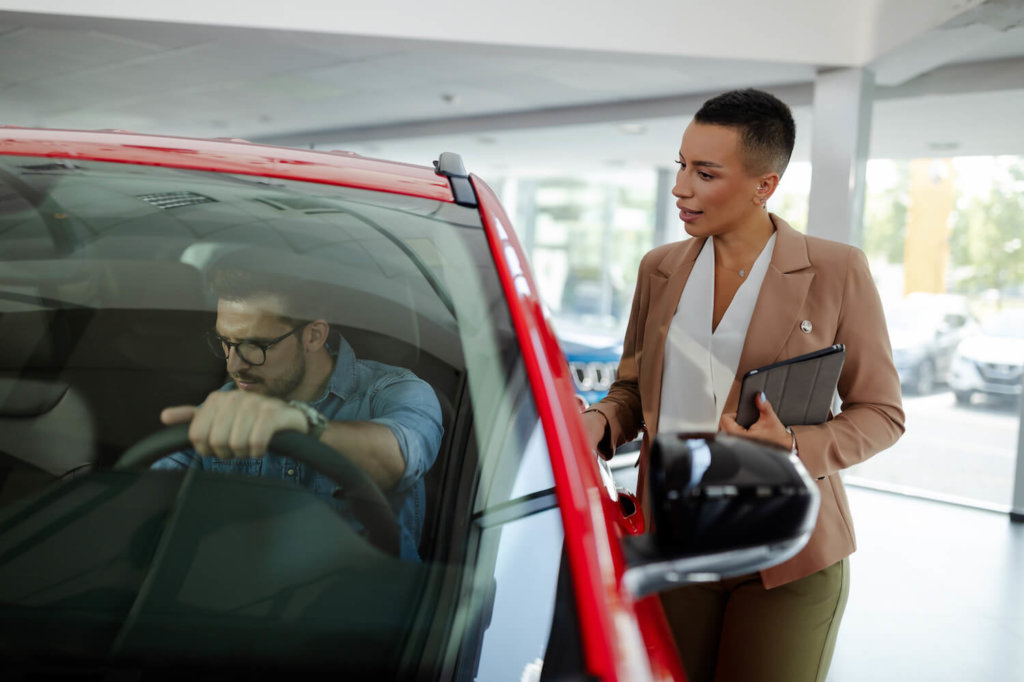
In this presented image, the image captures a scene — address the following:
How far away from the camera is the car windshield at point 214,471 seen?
34.2 inches

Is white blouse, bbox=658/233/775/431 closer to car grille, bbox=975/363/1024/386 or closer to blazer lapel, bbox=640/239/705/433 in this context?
blazer lapel, bbox=640/239/705/433

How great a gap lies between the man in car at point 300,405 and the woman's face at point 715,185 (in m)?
0.69

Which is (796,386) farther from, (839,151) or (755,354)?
(839,151)

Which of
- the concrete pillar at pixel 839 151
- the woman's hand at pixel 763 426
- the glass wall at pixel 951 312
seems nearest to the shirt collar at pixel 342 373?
the woman's hand at pixel 763 426

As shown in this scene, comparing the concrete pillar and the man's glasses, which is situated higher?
the concrete pillar

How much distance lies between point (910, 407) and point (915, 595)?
14.8 ft

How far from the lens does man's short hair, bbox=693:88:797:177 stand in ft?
5.06

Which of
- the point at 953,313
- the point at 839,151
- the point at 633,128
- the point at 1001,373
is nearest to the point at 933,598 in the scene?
the point at 839,151

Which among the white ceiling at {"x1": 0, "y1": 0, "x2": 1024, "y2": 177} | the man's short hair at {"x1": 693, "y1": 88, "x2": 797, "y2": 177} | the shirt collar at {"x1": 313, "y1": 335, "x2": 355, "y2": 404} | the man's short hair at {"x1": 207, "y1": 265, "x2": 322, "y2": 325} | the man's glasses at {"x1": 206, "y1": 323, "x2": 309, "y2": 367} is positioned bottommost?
the shirt collar at {"x1": 313, "y1": 335, "x2": 355, "y2": 404}

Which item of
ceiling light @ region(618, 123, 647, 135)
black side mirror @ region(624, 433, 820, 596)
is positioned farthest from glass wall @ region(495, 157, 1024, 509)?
black side mirror @ region(624, 433, 820, 596)

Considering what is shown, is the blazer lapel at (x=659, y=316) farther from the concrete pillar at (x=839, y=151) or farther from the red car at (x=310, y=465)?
the concrete pillar at (x=839, y=151)

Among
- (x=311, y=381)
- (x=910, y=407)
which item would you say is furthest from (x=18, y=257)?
(x=910, y=407)

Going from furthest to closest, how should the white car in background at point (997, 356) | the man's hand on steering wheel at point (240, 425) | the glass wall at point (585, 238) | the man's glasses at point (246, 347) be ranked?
the glass wall at point (585, 238) < the white car in background at point (997, 356) < the man's glasses at point (246, 347) < the man's hand on steering wheel at point (240, 425)

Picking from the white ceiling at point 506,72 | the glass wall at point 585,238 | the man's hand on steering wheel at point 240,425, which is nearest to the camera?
the man's hand on steering wheel at point 240,425
